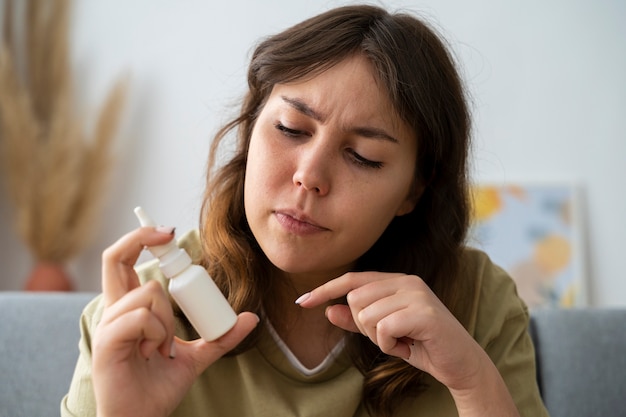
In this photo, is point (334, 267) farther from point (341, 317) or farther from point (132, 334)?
point (132, 334)

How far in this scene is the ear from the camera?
4.25 feet

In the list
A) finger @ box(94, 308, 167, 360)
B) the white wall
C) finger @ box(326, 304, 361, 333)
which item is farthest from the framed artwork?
finger @ box(94, 308, 167, 360)

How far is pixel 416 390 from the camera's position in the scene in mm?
1226

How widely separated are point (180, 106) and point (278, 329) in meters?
1.72

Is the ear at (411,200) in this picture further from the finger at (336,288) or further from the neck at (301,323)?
the finger at (336,288)

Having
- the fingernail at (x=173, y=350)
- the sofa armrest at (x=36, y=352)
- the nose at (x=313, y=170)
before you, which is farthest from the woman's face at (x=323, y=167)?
the sofa armrest at (x=36, y=352)

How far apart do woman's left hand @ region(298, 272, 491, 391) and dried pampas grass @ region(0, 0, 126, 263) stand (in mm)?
2023

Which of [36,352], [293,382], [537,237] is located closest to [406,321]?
[293,382]

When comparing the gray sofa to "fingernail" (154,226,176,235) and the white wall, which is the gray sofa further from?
the white wall

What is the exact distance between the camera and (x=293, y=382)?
1.22 metres

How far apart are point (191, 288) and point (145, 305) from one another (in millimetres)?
60

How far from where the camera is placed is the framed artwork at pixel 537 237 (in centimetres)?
259

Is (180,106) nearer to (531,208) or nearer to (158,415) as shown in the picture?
(531,208)

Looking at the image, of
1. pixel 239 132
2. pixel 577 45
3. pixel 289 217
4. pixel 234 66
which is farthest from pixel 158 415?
pixel 577 45
